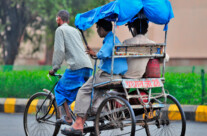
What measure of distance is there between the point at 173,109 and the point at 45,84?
5.99m

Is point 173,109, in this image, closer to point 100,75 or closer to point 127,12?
point 100,75

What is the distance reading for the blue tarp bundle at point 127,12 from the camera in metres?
4.74

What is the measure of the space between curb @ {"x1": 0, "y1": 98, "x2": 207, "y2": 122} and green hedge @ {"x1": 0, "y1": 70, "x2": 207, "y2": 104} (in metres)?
0.58

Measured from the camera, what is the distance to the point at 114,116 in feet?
15.8

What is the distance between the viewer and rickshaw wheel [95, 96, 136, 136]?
183 inches

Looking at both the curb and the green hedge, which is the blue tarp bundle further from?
the green hedge

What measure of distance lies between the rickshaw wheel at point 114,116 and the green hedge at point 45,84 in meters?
4.37

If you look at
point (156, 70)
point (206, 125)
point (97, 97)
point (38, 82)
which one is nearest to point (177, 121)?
point (156, 70)

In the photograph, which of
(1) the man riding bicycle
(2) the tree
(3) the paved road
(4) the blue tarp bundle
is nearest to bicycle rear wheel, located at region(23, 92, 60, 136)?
(1) the man riding bicycle

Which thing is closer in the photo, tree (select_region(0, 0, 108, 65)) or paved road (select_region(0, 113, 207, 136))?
paved road (select_region(0, 113, 207, 136))

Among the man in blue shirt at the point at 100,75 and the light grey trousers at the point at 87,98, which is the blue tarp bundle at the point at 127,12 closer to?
the man in blue shirt at the point at 100,75

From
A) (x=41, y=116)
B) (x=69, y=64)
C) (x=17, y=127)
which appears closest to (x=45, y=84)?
(x=17, y=127)

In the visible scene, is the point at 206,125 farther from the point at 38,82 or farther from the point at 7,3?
the point at 7,3

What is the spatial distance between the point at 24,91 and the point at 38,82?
42 cm
